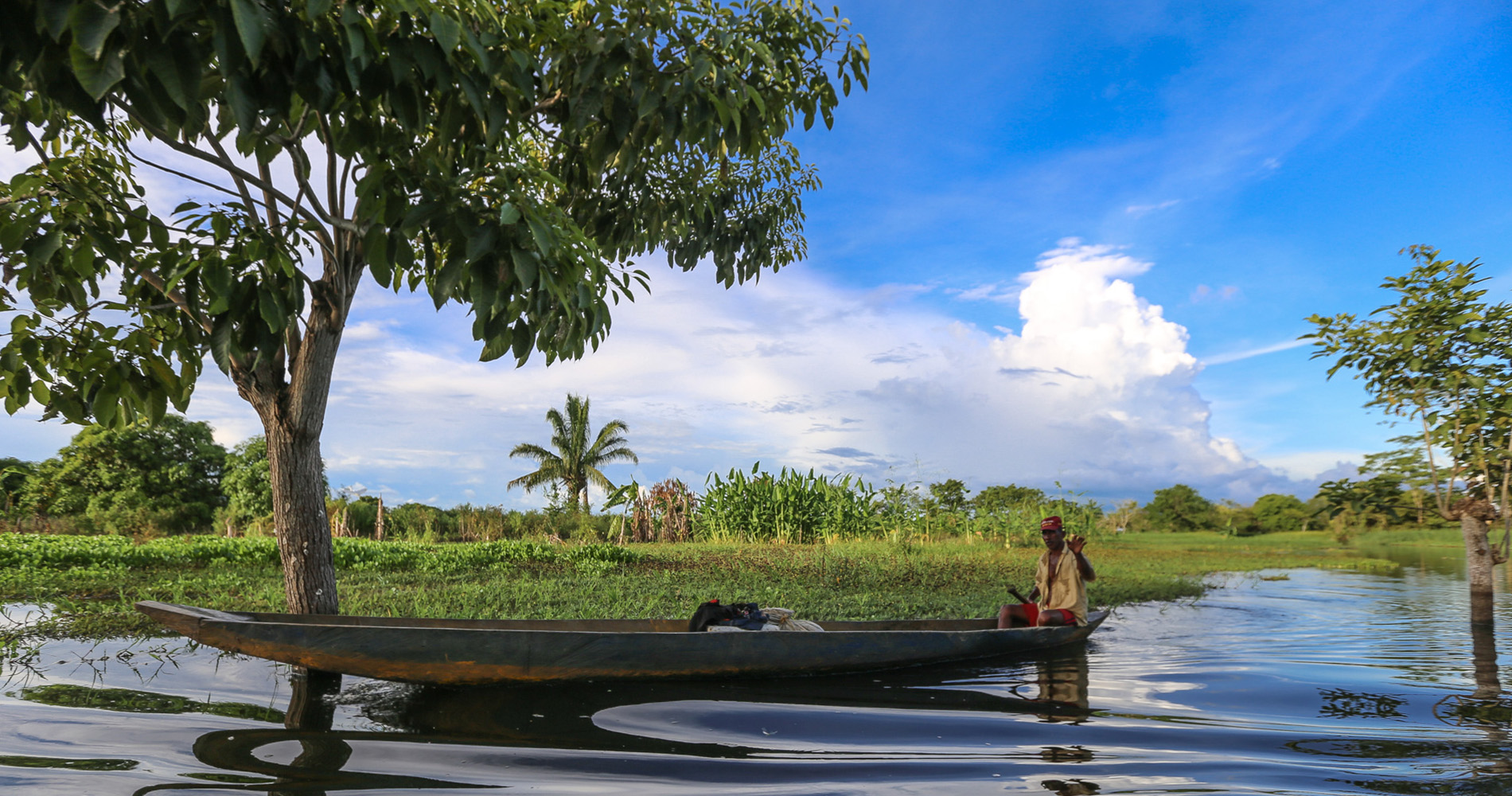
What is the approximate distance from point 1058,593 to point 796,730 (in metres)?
3.56

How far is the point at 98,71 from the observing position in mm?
2605

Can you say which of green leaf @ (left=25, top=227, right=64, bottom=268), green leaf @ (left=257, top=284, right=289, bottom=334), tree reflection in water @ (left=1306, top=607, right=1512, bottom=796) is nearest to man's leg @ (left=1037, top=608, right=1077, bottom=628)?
tree reflection in water @ (left=1306, top=607, right=1512, bottom=796)

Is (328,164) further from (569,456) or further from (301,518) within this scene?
(569,456)

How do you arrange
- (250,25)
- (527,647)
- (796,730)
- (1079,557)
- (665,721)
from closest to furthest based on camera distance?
(250,25) → (796,730) → (665,721) → (527,647) → (1079,557)

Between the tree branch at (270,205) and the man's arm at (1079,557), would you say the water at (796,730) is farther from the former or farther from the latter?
the tree branch at (270,205)

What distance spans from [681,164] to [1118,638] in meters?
5.91

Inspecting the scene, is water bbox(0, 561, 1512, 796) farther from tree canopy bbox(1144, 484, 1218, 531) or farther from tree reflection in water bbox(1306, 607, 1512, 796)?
tree canopy bbox(1144, 484, 1218, 531)

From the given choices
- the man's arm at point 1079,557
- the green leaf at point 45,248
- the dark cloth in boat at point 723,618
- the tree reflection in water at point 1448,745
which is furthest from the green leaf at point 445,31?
the man's arm at point 1079,557

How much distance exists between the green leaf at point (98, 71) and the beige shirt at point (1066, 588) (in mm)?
6751

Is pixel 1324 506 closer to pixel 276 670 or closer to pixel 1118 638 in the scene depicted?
pixel 1118 638

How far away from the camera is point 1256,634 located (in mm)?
7820

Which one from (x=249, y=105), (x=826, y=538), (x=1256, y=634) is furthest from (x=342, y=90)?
(x=826, y=538)

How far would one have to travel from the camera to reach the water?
3.49 metres

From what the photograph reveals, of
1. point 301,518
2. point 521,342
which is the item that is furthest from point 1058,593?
point 301,518
